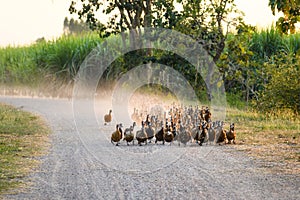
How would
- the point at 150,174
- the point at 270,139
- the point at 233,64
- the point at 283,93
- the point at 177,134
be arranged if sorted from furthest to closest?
the point at 233,64, the point at 283,93, the point at 270,139, the point at 177,134, the point at 150,174

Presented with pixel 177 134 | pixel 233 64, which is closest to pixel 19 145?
pixel 177 134

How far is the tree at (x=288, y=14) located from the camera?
9803 mm

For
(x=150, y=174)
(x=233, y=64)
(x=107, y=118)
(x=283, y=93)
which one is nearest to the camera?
(x=150, y=174)

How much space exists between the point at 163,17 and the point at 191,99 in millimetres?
2650

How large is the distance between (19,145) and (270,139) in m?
4.35

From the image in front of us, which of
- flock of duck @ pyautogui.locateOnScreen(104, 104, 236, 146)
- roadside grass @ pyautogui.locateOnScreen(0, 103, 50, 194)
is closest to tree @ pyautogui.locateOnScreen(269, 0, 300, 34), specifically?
flock of duck @ pyautogui.locateOnScreen(104, 104, 236, 146)

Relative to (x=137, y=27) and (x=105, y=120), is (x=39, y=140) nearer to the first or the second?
(x=105, y=120)

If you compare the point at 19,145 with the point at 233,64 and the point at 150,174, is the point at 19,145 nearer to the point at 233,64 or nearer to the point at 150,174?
the point at 150,174

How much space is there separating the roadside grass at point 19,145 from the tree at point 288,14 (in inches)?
170

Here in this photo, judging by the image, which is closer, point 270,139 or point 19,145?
point 19,145

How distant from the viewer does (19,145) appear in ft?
33.9

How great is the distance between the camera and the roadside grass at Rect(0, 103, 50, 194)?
24.4ft

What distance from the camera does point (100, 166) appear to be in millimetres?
8016

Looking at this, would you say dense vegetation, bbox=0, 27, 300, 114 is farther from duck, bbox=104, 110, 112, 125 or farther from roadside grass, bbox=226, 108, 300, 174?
duck, bbox=104, 110, 112, 125
